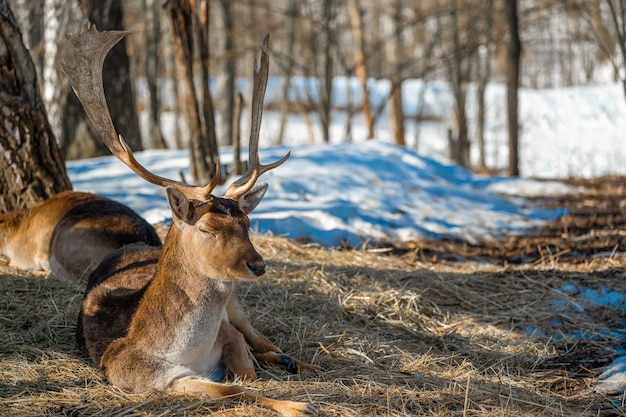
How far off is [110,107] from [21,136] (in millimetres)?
4880

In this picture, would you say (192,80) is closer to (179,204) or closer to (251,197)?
(251,197)

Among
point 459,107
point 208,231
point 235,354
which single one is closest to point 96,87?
point 208,231

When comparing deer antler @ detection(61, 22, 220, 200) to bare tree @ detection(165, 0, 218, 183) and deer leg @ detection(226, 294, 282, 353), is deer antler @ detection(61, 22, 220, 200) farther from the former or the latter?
bare tree @ detection(165, 0, 218, 183)

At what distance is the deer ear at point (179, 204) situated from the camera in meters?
4.19

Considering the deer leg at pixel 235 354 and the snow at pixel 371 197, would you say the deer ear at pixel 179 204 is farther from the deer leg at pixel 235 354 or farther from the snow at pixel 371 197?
the snow at pixel 371 197

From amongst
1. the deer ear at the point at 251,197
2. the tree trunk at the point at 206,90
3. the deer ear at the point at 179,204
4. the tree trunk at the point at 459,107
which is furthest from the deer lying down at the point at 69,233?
the tree trunk at the point at 459,107

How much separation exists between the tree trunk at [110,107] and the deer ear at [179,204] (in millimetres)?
7686

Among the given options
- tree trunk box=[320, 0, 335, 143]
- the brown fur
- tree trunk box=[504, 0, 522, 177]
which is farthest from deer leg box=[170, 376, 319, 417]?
tree trunk box=[320, 0, 335, 143]

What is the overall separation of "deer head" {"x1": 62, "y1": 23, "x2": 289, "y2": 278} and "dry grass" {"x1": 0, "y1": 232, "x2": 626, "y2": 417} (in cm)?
74

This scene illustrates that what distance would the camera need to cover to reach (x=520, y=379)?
5.12 meters

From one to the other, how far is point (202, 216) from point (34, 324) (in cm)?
183

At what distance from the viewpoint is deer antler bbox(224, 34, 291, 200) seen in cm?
464

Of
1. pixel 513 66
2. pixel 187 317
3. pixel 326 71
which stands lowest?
pixel 187 317

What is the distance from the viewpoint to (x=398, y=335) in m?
5.79
